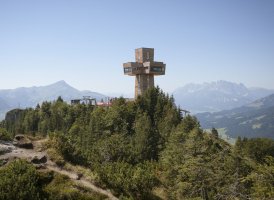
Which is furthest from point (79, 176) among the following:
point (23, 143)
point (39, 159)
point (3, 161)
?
point (23, 143)

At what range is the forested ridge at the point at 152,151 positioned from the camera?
24.9m

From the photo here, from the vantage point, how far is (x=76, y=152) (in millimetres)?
30125

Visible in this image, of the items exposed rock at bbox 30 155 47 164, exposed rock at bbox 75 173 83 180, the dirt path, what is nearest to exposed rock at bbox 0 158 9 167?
the dirt path

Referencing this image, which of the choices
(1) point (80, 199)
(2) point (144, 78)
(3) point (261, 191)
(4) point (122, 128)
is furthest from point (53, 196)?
(2) point (144, 78)

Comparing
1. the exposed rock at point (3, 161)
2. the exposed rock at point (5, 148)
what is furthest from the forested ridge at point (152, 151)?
the exposed rock at point (5, 148)

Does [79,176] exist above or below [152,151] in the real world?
above

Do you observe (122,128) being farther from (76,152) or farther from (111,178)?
(111,178)

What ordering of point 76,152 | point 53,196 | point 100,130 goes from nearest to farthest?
1. point 53,196
2. point 76,152
3. point 100,130

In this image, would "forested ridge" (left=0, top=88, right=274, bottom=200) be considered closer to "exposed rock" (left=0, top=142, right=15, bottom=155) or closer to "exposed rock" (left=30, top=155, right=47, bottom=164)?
"exposed rock" (left=30, top=155, right=47, bottom=164)

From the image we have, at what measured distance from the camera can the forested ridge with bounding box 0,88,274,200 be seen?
81.8ft

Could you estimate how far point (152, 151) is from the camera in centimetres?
5978

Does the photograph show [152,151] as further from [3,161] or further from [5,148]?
[3,161]

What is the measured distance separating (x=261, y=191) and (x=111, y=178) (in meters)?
12.0

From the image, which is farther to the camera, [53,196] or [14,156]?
[14,156]
